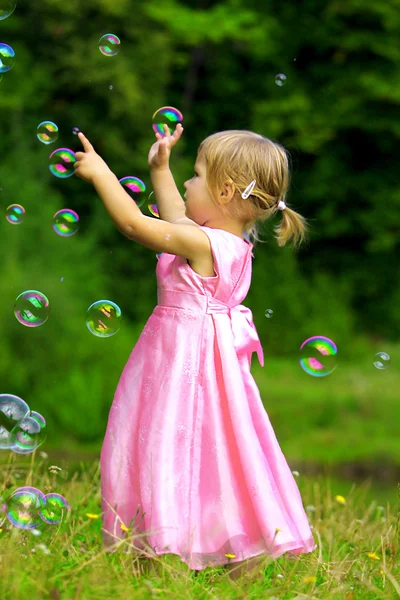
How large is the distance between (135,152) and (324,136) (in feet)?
10.0

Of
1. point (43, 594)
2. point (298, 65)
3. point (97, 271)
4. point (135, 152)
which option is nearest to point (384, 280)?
point (298, 65)

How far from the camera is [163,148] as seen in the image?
3258 millimetres

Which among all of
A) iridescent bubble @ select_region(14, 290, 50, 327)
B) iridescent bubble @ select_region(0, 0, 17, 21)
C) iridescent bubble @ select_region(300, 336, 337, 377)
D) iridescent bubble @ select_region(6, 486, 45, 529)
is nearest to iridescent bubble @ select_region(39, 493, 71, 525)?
iridescent bubble @ select_region(6, 486, 45, 529)

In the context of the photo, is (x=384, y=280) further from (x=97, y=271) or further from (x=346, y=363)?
(x=97, y=271)

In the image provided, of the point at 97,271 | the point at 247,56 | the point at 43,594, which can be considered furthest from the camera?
the point at 247,56

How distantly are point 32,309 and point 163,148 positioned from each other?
907 millimetres

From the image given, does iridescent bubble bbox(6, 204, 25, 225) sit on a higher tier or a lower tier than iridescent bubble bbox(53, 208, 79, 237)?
lower

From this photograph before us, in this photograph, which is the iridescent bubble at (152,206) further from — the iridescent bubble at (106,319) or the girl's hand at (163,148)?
the iridescent bubble at (106,319)

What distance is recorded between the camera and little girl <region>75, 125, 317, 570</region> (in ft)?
9.93

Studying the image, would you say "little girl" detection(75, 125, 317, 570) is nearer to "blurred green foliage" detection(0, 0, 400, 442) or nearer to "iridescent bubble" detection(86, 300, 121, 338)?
"iridescent bubble" detection(86, 300, 121, 338)

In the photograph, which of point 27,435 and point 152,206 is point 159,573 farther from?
point 152,206

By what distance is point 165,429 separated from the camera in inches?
119

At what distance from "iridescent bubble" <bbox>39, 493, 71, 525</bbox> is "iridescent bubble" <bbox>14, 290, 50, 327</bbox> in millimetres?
711

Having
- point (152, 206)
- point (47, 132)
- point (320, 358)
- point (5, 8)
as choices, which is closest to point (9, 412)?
point (152, 206)
